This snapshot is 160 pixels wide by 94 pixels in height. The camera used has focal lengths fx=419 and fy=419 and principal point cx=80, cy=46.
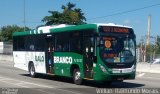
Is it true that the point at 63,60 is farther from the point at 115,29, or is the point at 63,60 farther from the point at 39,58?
the point at 115,29

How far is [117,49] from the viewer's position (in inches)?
733

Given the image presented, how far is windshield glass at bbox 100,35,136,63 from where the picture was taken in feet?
60.2

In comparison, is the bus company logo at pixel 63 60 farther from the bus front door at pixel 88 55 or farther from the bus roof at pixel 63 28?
the bus front door at pixel 88 55

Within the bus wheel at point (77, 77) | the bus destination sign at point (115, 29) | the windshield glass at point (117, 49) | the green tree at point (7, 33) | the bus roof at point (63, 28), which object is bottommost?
the bus wheel at point (77, 77)

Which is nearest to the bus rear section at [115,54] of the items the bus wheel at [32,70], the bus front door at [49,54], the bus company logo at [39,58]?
the bus front door at [49,54]

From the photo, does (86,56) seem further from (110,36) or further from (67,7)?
(67,7)

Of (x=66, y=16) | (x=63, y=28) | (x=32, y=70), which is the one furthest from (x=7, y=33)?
(x=63, y=28)

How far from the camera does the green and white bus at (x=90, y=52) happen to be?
1836cm

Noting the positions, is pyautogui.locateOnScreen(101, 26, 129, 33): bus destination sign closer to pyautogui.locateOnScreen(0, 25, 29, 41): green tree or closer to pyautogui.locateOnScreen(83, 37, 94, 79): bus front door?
pyautogui.locateOnScreen(83, 37, 94, 79): bus front door

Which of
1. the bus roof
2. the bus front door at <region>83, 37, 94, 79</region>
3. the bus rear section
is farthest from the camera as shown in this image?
the bus roof

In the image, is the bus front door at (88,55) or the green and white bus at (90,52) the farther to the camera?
the bus front door at (88,55)

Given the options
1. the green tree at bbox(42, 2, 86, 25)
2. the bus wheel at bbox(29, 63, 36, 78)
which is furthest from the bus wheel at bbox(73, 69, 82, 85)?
the green tree at bbox(42, 2, 86, 25)

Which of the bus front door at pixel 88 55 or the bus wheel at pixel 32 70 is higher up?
the bus front door at pixel 88 55

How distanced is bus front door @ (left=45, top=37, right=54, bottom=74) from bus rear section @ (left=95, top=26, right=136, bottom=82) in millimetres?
4721
